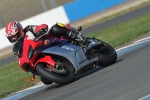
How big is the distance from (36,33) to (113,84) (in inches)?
109

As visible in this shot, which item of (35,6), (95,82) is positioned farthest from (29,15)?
(95,82)

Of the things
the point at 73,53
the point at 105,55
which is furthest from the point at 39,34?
the point at 105,55

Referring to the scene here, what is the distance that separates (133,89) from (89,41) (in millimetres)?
3635

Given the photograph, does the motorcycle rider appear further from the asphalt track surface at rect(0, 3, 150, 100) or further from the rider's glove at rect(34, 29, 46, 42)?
the asphalt track surface at rect(0, 3, 150, 100)

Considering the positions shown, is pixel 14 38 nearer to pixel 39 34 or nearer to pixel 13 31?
pixel 13 31

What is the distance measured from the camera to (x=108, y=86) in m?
8.61

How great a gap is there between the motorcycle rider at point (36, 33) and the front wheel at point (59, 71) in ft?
1.75

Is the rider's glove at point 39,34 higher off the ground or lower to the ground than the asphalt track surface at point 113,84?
higher

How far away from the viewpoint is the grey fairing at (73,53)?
1047 centimetres

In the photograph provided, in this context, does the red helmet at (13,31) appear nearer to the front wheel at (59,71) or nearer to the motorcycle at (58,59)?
the motorcycle at (58,59)

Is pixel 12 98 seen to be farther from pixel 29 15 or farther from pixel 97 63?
pixel 29 15

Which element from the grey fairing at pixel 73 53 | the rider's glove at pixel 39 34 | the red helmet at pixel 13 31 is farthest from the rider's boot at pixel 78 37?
the red helmet at pixel 13 31

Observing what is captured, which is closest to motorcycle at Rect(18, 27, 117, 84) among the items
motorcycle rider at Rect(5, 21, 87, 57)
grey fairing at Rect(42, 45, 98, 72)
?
grey fairing at Rect(42, 45, 98, 72)

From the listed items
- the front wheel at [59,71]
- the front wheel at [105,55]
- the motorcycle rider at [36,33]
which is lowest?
the front wheel at [105,55]
